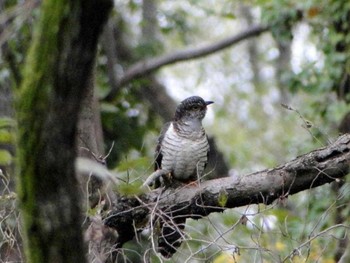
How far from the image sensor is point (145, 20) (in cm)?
1071

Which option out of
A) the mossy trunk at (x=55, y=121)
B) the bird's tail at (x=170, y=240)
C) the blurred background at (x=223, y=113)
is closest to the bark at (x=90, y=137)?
the blurred background at (x=223, y=113)

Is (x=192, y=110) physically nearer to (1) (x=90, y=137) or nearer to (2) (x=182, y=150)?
(2) (x=182, y=150)

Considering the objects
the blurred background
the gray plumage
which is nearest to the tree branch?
the blurred background

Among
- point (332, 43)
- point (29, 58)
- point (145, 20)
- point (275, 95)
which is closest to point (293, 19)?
point (332, 43)

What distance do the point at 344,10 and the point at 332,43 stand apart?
32cm

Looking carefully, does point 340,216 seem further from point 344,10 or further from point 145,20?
point 145,20

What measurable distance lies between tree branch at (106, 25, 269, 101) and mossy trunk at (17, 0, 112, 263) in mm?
6912

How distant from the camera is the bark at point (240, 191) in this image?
4551mm

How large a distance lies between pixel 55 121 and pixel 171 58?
24.1 feet

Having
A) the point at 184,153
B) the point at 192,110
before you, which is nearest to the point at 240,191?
the point at 184,153

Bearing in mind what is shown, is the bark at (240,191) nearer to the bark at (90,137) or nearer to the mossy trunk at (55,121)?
the bark at (90,137)

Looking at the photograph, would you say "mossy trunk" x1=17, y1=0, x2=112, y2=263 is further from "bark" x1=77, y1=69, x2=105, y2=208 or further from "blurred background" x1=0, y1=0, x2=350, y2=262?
"bark" x1=77, y1=69, x2=105, y2=208

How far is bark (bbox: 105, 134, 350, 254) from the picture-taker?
4.55 m

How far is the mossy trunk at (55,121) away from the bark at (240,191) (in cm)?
186
